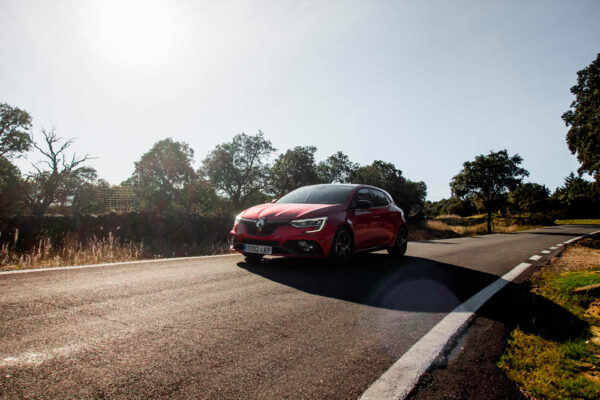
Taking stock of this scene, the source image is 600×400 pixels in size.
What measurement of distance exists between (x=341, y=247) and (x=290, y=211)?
1.10 metres

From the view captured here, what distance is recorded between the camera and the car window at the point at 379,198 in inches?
296

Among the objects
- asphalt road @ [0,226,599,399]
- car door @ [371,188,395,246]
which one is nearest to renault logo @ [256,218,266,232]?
asphalt road @ [0,226,599,399]

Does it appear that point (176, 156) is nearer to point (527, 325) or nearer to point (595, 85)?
point (595, 85)

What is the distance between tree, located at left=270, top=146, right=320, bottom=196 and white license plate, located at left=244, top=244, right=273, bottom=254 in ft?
146

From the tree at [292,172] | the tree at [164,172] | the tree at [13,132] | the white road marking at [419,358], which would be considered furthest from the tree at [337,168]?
the white road marking at [419,358]

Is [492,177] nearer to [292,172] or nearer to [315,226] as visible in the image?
[292,172]

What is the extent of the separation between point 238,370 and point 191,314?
122cm

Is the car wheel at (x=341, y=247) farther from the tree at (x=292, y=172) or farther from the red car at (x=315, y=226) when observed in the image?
the tree at (x=292, y=172)

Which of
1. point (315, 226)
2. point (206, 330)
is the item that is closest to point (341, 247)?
point (315, 226)

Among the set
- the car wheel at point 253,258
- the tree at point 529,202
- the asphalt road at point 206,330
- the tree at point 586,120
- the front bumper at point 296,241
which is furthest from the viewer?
the tree at point 529,202

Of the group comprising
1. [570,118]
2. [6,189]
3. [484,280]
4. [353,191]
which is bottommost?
[484,280]

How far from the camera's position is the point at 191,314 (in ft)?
9.84

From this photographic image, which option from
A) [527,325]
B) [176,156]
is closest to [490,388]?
[527,325]

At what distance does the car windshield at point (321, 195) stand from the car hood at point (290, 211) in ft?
1.19
